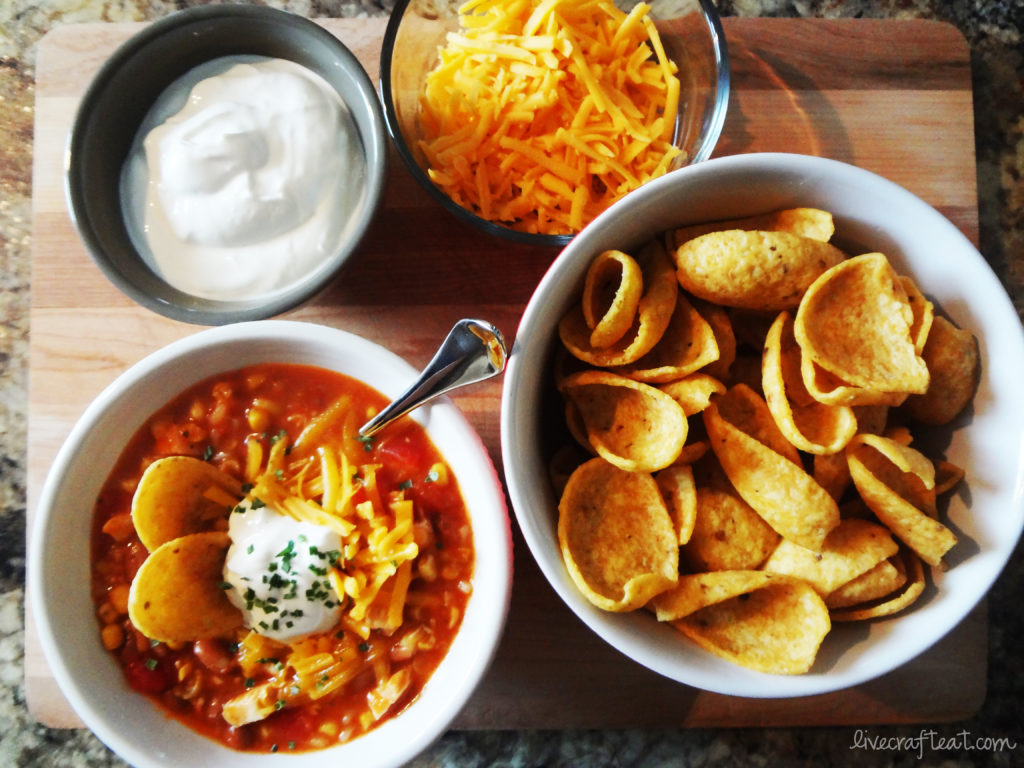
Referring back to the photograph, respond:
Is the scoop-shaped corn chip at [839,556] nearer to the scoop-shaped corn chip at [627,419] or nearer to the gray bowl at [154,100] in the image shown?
the scoop-shaped corn chip at [627,419]

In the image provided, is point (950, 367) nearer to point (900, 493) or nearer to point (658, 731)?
point (900, 493)

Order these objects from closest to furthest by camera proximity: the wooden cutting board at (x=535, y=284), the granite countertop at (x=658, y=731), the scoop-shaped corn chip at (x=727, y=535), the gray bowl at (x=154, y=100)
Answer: the scoop-shaped corn chip at (x=727, y=535) < the gray bowl at (x=154, y=100) < the wooden cutting board at (x=535, y=284) < the granite countertop at (x=658, y=731)

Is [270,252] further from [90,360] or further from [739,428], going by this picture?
[739,428]

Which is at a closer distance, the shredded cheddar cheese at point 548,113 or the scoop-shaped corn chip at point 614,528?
the scoop-shaped corn chip at point 614,528

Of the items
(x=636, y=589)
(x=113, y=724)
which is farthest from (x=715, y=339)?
(x=113, y=724)

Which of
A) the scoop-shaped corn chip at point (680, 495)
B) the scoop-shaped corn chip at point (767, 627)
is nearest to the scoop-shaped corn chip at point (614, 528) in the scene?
the scoop-shaped corn chip at point (680, 495)

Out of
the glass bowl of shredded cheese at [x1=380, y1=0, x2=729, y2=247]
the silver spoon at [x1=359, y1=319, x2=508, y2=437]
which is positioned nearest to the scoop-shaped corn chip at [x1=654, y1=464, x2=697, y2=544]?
the silver spoon at [x1=359, y1=319, x2=508, y2=437]

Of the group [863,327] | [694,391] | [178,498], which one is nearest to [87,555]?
[178,498]
